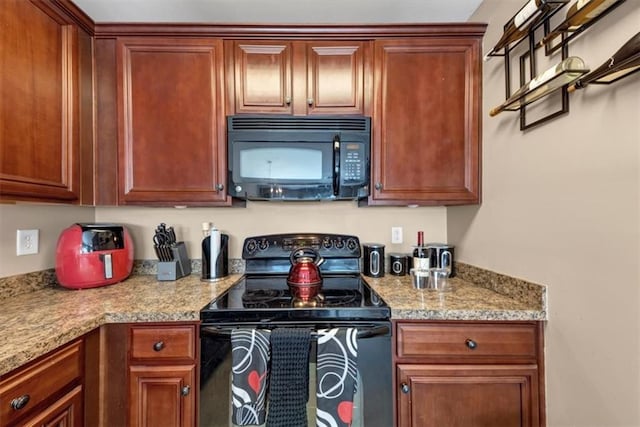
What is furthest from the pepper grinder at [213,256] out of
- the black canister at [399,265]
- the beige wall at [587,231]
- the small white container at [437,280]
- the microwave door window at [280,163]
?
the beige wall at [587,231]

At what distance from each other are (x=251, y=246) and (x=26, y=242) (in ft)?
3.46

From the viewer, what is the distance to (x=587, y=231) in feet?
3.20

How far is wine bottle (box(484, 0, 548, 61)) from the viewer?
3.46 feet

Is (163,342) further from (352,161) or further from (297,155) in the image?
(352,161)

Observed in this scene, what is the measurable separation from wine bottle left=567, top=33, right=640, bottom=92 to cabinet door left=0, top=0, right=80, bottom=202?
6.43 ft

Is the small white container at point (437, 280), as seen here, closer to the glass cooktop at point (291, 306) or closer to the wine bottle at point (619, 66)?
the glass cooktop at point (291, 306)

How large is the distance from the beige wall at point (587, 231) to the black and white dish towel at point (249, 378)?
3.55ft

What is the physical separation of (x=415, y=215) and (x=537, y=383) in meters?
1.03

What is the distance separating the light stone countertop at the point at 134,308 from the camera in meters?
0.93

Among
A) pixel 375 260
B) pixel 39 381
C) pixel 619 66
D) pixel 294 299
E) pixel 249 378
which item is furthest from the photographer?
pixel 375 260

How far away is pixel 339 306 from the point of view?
1232 millimetres

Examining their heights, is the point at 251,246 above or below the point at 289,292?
above

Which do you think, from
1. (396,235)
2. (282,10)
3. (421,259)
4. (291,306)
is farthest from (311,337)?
(282,10)

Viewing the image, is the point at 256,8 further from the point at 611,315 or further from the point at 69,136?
the point at 611,315
